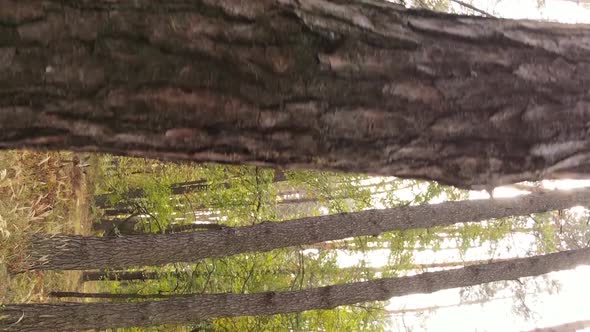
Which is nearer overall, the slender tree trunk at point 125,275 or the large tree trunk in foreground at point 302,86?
the large tree trunk in foreground at point 302,86

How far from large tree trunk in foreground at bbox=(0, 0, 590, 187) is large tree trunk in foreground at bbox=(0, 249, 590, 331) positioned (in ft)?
13.2

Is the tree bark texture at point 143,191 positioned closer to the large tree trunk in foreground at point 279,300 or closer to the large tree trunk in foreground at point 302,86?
the large tree trunk in foreground at point 279,300

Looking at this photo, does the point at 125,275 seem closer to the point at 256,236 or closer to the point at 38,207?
the point at 38,207

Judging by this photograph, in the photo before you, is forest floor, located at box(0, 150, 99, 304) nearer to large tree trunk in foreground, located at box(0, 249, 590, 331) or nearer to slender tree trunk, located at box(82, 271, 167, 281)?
Answer: slender tree trunk, located at box(82, 271, 167, 281)

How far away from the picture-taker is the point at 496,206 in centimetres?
579

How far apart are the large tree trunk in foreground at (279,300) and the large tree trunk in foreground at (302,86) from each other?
4038 millimetres

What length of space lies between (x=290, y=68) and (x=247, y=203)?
23.7ft

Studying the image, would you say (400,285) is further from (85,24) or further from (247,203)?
(85,24)

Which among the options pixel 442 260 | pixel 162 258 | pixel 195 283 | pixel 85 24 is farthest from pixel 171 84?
pixel 442 260

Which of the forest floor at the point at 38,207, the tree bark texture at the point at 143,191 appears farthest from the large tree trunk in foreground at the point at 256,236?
the tree bark texture at the point at 143,191

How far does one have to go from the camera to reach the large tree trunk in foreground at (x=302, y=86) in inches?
49.9

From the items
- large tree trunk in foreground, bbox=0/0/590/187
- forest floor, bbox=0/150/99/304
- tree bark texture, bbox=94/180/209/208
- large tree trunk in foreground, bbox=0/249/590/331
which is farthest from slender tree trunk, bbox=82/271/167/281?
large tree trunk in foreground, bbox=0/0/590/187

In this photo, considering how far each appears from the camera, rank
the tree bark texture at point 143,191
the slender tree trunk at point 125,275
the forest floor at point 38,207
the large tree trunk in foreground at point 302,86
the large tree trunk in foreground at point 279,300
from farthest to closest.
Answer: the tree bark texture at point 143,191 → the slender tree trunk at point 125,275 → the forest floor at point 38,207 → the large tree trunk in foreground at point 279,300 → the large tree trunk in foreground at point 302,86

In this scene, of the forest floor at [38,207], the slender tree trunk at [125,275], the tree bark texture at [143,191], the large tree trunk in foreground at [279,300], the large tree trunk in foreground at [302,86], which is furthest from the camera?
Result: the tree bark texture at [143,191]
